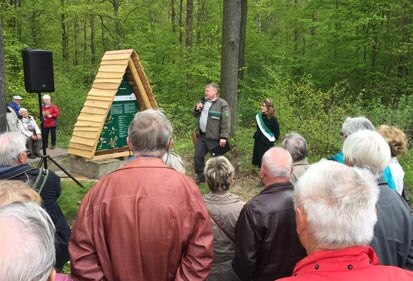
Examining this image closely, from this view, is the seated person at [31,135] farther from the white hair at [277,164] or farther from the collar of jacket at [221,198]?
the white hair at [277,164]

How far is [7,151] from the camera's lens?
319 centimetres

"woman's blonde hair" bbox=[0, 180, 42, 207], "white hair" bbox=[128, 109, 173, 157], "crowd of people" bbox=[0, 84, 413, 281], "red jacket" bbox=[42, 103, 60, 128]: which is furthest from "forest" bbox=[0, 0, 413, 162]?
"woman's blonde hair" bbox=[0, 180, 42, 207]

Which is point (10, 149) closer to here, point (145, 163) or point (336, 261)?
point (145, 163)

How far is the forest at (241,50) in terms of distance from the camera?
49.0ft

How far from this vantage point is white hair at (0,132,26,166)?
3193 mm

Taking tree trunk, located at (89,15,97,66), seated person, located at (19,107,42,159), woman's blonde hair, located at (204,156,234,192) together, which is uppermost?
tree trunk, located at (89,15,97,66)

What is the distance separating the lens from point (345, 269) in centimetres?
148

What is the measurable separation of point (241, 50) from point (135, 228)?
17.9 meters

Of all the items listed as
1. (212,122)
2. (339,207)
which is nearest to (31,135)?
(212,122)

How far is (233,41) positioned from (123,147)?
349 centimetres

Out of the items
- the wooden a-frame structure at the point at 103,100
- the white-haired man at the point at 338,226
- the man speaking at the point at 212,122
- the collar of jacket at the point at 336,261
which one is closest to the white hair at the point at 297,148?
the white-haired man at the point at 338,226

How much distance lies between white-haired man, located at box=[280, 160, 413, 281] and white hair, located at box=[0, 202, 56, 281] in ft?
2.77

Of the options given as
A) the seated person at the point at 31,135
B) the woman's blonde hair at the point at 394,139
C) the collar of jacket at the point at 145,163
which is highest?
the collar of jacket at the point at 145,163

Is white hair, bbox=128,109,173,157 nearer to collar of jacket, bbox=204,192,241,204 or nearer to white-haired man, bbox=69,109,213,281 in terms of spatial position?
white-haired man, bbox=69,109,213,281
